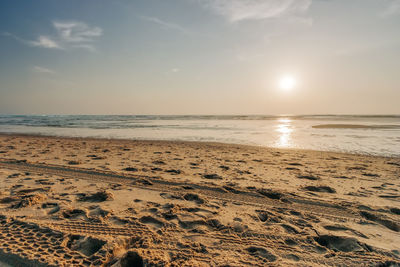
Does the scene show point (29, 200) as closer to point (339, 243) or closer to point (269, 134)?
point (339, 243)

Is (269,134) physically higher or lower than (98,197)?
higher

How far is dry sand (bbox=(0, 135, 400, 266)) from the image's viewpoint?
2371 millimetres

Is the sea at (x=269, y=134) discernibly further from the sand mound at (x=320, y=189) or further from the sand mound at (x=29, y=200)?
the sand mound at (x=29, y=200)

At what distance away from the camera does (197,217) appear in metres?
3.29

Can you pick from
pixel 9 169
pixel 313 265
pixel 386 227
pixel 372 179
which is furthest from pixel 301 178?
pixel 9 169

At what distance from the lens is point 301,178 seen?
18.5 feet

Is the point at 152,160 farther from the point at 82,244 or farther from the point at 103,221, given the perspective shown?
the point at 82,244

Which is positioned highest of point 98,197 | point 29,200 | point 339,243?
point 29,200

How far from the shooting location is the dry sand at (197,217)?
2.37 metres

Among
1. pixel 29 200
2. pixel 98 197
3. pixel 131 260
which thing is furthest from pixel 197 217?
pixel 29 200

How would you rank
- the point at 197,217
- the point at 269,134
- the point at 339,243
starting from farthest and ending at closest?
the point at 269,134 → the point at 197,217 → the point at 339,243

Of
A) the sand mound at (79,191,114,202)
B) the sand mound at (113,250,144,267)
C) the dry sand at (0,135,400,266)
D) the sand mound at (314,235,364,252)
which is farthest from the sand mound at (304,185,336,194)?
the sand mound at (79,191,114,202)

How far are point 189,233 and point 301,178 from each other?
160 inches

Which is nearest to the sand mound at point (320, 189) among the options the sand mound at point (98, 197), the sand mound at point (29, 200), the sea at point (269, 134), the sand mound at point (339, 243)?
the sand mound at point (339, 243)
